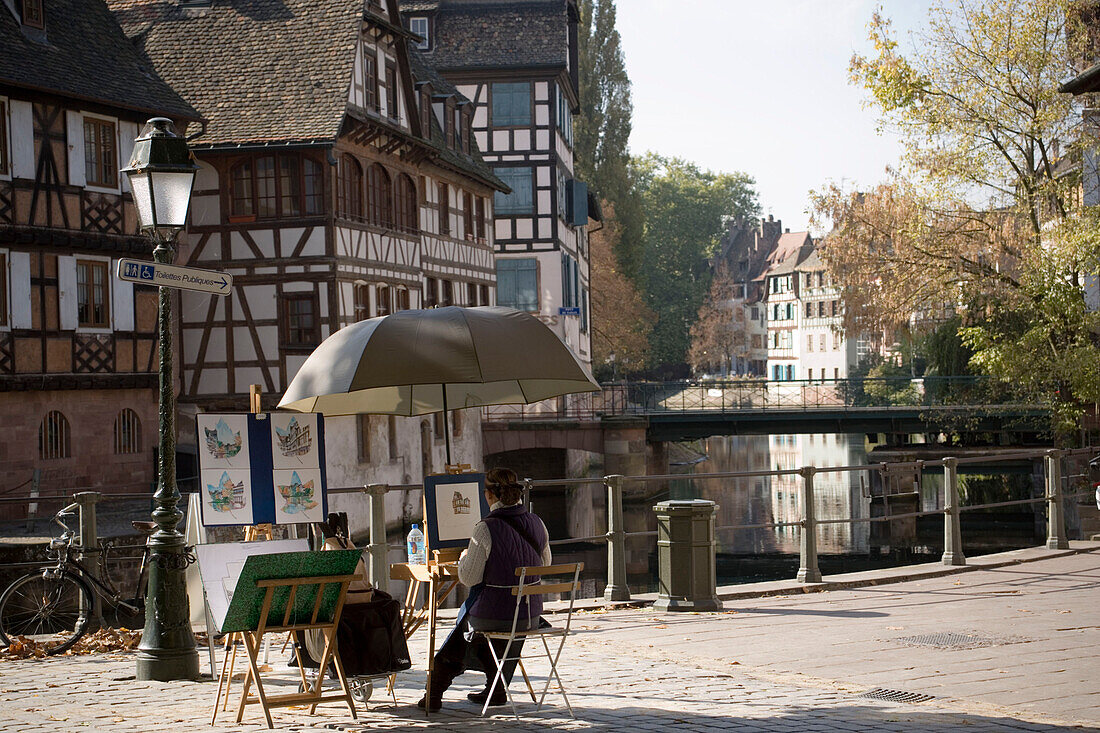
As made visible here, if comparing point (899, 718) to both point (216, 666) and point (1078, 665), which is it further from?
point (216, 666)

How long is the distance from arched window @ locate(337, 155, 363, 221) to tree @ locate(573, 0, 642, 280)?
27902mm

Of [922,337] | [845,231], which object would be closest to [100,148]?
[845,231]

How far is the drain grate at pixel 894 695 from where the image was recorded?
773 cm

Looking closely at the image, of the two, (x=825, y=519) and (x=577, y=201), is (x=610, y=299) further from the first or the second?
(x=825, y=519)

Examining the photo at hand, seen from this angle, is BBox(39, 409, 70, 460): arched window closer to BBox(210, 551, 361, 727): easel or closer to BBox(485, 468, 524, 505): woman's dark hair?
BBox(210, 551, 361, 727): easel

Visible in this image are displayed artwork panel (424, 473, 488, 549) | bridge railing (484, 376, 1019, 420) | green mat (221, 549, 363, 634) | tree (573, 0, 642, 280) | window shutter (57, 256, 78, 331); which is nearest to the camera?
green mat (221, 549, 363, 634)

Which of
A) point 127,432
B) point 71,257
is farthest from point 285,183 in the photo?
point 127,432

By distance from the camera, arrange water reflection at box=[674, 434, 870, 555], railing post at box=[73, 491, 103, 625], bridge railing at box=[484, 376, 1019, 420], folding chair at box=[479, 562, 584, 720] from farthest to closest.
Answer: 1. bridge railing at box=[484, 376, 1019, 420]
2. water reflection at box=[674, 434, 870, 555]
3. railing post at box=[73, 491, 103, 625]
4. folding chair at box=[479, 562, 584, 720]

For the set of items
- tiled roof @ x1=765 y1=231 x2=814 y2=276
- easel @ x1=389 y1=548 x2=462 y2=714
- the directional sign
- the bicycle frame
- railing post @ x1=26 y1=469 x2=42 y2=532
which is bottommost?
railing post @ x1=26 y1=469 x2=42 y2=532

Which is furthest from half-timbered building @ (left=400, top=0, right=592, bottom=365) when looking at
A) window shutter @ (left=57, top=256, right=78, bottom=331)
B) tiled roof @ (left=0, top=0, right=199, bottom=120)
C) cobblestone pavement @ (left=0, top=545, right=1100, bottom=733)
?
cobblestone pavement @ (left=0, top=545, right=1100, bottom=733)

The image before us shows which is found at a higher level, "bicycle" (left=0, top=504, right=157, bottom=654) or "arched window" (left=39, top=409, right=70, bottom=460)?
"arched window" (left=39, top=409, right=70, bottom=460)

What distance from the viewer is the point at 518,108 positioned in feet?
145

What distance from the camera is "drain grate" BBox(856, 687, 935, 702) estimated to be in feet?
25.4

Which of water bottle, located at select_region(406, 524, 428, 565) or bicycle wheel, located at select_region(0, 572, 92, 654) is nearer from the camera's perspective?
water bottle, located at select_region(406, 524, 428, 565)
